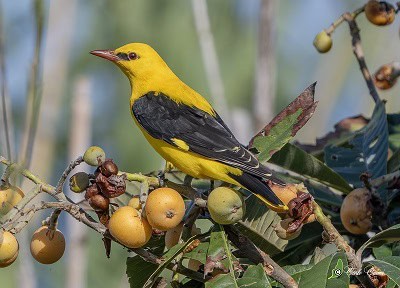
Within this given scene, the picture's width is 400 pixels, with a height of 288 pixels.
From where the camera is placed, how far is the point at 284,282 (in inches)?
66.5

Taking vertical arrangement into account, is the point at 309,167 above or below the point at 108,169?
below

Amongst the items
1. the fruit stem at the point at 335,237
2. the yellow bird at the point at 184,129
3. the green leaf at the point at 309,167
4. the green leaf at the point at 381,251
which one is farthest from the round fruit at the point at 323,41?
the fruit stem at the point at 335,237

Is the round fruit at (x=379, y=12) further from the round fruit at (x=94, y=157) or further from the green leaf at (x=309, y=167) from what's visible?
the round fruit at (x=94, y=157)

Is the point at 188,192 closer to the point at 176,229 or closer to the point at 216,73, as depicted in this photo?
the point at 176,229

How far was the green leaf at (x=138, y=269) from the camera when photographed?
190cm

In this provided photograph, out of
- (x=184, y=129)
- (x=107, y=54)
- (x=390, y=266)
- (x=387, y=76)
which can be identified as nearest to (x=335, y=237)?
(x=390, y=266)

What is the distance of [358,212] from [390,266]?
12.7 inches

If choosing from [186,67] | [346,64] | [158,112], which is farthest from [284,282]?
[186,67]

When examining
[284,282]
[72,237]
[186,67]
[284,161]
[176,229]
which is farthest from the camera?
[186,67]

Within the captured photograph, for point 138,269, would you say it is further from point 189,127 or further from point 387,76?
point 387,76

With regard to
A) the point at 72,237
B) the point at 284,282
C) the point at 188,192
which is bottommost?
the point at 72,237

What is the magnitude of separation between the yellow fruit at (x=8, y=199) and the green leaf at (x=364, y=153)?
3.80 ft

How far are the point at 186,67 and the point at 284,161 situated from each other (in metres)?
4.40

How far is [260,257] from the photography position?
5.62 ft
